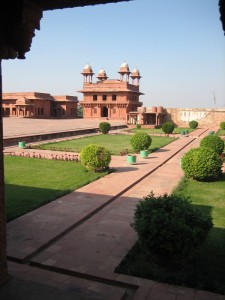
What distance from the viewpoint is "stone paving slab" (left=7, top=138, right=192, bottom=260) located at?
18.1ft

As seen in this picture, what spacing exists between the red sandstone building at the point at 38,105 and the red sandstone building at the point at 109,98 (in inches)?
114

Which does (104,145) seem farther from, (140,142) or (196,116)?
(196,116)

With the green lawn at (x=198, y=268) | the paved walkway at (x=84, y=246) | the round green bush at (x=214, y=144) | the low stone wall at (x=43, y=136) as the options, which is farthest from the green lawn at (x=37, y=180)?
the round green bush at (x=214, y=144)

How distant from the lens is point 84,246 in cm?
546

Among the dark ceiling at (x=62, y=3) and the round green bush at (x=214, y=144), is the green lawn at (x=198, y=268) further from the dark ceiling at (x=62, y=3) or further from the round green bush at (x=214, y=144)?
the round green bush at (x=214, y=144)

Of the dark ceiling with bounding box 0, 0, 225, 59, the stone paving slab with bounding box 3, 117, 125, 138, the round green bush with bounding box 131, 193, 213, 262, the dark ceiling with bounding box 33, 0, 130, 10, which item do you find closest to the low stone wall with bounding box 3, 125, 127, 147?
the stone paving slab with bounding box 3, 117, 125, 138

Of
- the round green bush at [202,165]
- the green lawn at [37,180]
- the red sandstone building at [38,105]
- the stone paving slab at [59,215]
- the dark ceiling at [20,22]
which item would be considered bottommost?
the stone paving slab at [59,215]

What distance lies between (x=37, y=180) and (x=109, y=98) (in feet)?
133

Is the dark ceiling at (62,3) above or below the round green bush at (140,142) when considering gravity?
above

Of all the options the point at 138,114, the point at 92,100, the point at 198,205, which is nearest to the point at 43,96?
the point at 92,100

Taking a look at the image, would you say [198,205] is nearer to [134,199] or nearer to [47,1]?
[134,199]

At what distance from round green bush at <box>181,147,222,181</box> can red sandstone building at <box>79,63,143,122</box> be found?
3738 cm

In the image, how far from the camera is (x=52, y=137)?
82.7 ft

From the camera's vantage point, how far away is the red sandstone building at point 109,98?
49094 millimetres
